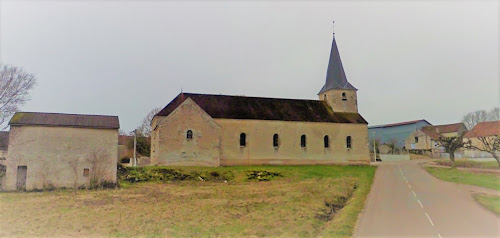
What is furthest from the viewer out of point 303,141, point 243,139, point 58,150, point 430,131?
point 430,131

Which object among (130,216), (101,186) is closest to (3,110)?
(101,186)

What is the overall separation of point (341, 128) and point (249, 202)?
28.3m

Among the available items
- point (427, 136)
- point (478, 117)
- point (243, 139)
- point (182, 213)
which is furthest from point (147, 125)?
point (478, 117)

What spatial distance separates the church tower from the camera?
44.8 m

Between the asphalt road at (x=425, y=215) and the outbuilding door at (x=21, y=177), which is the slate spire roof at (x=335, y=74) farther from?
the outbuilding door at (x=21, y=177)

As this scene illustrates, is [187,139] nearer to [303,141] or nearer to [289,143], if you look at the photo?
[289,143]

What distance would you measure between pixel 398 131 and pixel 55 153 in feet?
274

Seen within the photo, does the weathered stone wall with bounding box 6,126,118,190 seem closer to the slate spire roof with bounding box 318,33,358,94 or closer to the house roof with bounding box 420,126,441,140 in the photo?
the slate spire roof with bounding box 318,33,358,94

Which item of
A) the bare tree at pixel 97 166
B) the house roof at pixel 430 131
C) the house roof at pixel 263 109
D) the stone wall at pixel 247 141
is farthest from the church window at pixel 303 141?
the house roof at pixel 430 131

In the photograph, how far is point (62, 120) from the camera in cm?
2430

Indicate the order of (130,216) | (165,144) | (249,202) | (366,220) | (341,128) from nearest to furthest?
A: (366,220)
(130,216)
(249,202)
(165,144)
(341,128)

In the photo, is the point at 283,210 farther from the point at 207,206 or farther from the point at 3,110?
the point at 3,110

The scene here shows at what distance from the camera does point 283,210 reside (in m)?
14.6

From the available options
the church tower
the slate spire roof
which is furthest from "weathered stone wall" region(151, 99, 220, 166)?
the slate spire roof
